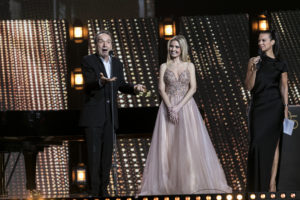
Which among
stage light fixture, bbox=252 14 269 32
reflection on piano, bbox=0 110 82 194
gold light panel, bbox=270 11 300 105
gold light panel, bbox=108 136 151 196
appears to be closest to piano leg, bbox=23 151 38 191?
reflection on piano, bbox=0 110 82 194

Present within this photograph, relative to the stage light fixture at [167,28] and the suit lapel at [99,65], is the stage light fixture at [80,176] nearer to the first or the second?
the stage light fixture at [167,28]

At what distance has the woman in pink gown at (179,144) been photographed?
15.7 ft

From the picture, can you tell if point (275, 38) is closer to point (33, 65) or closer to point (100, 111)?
point (100, 111)

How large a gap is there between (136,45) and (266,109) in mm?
3919

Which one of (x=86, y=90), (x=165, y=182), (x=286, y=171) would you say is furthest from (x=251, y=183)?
(x=86, y=90)

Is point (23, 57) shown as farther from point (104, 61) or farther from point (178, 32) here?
point (104, 61)

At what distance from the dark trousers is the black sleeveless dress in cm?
112

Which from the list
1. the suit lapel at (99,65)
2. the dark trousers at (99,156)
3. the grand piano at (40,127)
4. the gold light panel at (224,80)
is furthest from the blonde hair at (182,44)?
the gold light panel at (224,80)

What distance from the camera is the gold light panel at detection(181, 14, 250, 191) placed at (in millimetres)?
8125

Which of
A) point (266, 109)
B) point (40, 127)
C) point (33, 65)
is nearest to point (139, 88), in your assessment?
point (266, 109)

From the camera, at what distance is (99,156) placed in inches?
182

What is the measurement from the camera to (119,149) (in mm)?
8359

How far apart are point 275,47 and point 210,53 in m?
3.60

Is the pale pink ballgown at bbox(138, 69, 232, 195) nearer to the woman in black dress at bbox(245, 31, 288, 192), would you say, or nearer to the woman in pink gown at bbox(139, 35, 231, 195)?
the woman in pink gown at bbox(139, 35, 231, 195)
